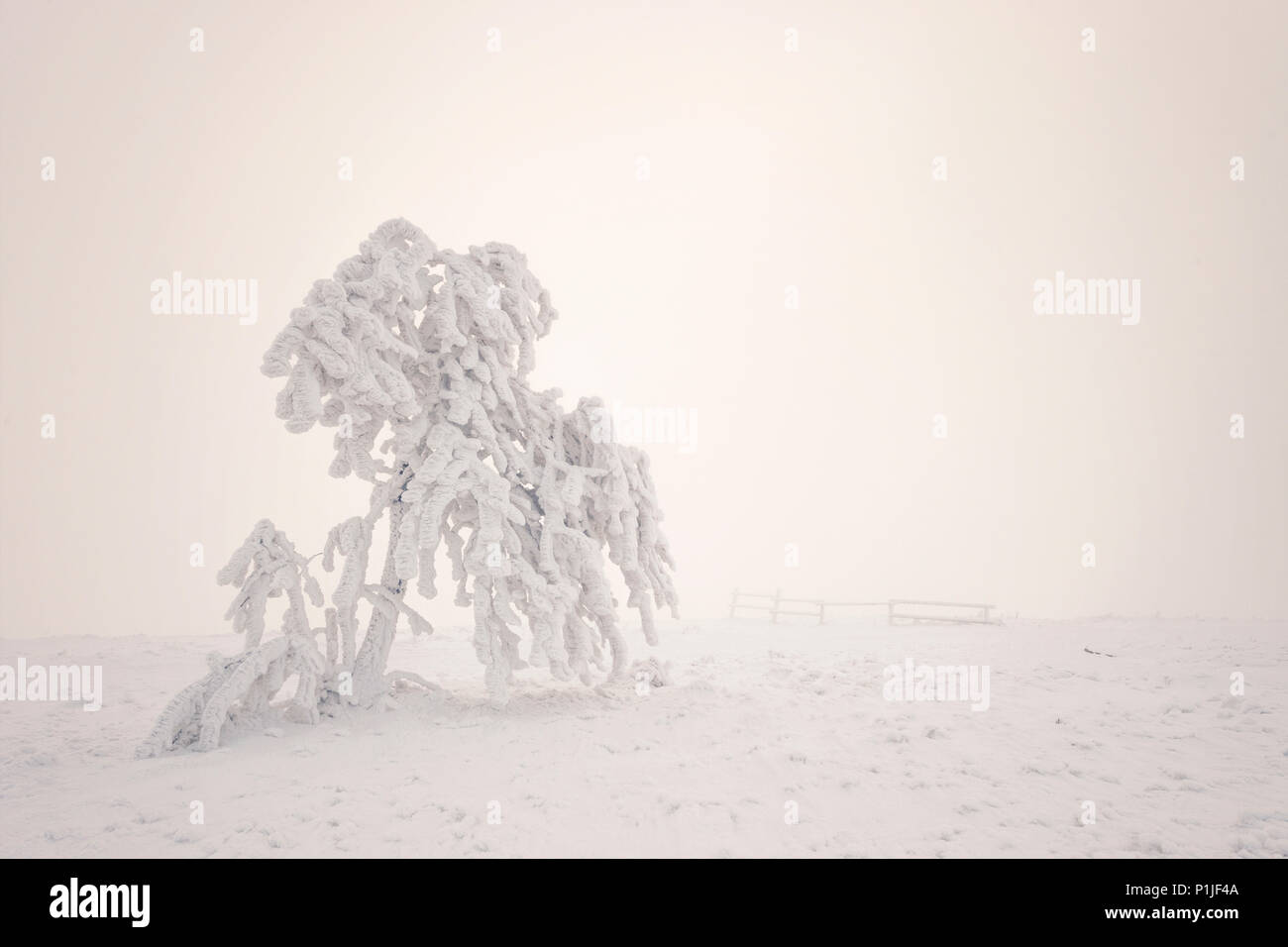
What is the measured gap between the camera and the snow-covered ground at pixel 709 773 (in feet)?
15.8

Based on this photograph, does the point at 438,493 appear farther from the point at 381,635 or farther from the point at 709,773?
the point at 709,773

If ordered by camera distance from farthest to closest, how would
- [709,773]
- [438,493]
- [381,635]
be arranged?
[381,635]
[438,493]
[709,773]

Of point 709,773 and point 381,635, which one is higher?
point 381,635

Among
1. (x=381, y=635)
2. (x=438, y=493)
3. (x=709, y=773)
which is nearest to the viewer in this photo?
(x=709, y=773)

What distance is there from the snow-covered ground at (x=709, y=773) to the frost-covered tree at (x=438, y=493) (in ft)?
2.10

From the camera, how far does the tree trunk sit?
8.16m

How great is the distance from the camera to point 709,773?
6062 millimetres

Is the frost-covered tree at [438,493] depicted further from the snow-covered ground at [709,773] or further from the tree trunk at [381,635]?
the snow-covered ground at [709,773]

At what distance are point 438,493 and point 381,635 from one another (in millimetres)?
2097

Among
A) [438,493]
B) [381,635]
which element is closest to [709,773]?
[438,493]
